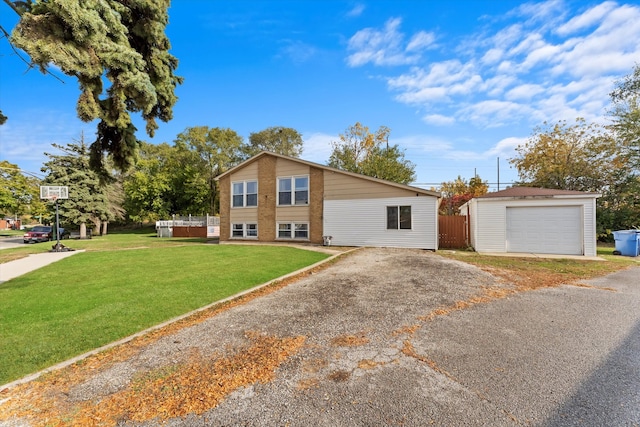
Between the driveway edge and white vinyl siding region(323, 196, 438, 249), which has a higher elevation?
white vinyl siding region(323, 196, 438, 249)

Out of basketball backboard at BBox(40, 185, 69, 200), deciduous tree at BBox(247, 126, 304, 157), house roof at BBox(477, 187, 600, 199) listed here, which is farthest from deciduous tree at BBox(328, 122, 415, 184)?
basketball backboard at BBox(40, 185, 69, 200)

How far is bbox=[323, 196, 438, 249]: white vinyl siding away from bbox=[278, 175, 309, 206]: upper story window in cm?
165

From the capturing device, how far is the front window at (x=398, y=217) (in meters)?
14.8

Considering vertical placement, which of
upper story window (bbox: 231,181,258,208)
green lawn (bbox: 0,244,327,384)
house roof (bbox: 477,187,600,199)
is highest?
upper story window (bbox: 231,181,258,208)

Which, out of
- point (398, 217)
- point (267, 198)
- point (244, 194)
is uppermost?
point (244, 194)

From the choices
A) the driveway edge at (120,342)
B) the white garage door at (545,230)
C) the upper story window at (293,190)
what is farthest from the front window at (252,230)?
the white garage door at (545,230)

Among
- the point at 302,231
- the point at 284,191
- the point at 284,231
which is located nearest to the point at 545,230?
the point at 302,231

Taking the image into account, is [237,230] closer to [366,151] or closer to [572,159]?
[366,151]

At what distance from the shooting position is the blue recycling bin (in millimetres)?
12734

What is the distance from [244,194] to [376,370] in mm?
17391

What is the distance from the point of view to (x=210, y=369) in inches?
128

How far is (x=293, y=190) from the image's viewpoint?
1773cm

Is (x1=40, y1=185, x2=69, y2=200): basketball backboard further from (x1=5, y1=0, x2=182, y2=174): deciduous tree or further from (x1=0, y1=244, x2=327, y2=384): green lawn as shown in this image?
(x1=5, y1=0, x2=182, y2=174): deciduous tree

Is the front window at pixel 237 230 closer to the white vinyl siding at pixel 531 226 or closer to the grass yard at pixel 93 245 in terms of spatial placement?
the grass yard at pixel 93 245
